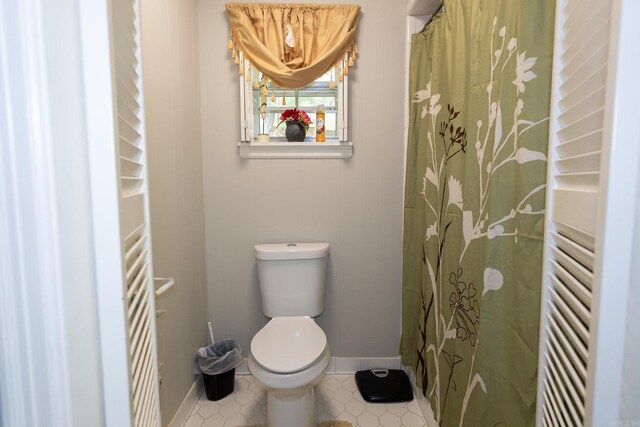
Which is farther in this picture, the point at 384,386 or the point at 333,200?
the point at 333,200

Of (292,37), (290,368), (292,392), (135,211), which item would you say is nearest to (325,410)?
(292,392)

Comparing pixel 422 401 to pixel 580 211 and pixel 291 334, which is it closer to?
pixel 291 334

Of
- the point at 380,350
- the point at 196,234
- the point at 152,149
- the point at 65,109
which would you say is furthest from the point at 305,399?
the point at 65,109

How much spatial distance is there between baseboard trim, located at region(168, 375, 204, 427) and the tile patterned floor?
0.10ft

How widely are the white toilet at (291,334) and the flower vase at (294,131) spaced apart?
0.62 metres

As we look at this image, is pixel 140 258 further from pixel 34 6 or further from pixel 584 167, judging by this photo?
pixel 584 167

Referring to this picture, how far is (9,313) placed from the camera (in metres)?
0.46

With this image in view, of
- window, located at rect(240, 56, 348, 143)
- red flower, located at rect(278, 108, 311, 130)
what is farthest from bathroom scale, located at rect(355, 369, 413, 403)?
red flower, located at rect(278, 108, 311, 130)

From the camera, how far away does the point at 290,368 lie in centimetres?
134

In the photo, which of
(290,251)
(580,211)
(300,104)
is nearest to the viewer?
(580,211)

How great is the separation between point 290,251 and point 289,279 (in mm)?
156

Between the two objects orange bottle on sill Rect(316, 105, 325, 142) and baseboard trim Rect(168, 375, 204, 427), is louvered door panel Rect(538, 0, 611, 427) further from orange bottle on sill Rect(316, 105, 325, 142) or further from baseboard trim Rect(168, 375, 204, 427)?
baseboard trim Rect(168, 375, 204, 427)

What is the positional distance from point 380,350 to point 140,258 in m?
1.71

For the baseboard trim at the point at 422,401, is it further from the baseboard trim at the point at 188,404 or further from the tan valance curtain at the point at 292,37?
the tan valance curtain at the point at 292,37
